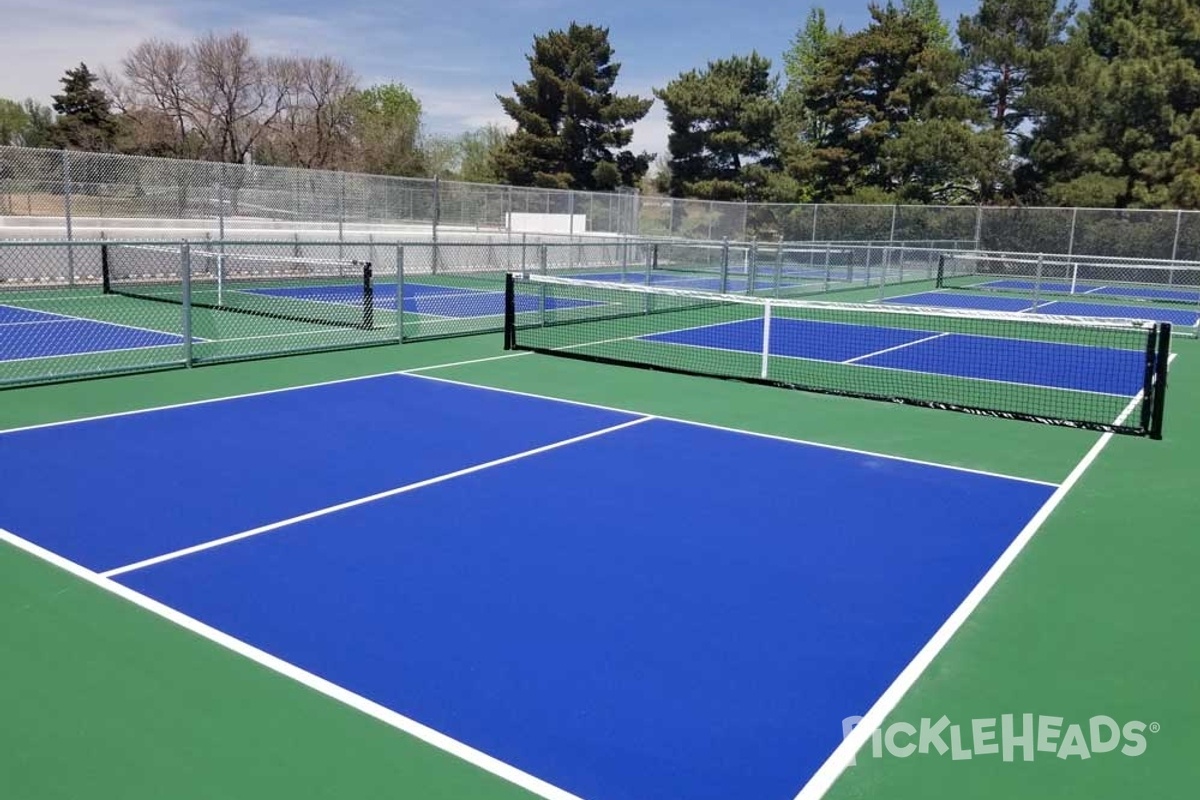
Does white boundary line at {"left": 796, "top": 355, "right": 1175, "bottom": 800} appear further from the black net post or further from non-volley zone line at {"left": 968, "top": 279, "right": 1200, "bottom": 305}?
non-volley zone line at {"left": 968, "top": 279, "right": 1200, "bottom": 305}

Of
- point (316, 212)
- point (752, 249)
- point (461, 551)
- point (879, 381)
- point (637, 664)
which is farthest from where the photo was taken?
point (316, 212)

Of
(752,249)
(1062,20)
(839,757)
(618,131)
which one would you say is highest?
(1062,20)

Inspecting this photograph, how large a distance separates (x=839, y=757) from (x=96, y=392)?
968 cm

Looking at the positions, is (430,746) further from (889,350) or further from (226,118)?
(226,118)

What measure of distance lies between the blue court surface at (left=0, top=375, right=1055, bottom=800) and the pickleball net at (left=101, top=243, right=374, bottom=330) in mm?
7645

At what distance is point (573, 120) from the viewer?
6238 centimetres

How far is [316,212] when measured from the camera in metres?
29.0

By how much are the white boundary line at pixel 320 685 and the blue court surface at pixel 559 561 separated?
0.07 m

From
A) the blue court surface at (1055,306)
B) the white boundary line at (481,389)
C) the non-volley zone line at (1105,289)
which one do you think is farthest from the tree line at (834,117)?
the white boundary line at (481,389)

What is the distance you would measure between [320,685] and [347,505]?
9.13 feet

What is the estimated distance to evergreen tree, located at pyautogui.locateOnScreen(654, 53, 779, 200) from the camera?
6072 centimetres

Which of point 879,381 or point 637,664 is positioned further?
point 879,381

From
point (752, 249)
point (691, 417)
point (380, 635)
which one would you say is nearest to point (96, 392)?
point (691, 417)

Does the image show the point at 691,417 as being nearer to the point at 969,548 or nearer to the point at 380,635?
the point at 969,548
